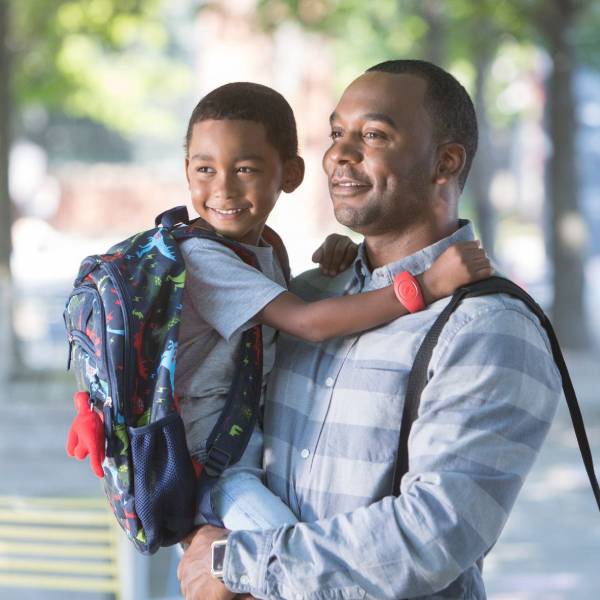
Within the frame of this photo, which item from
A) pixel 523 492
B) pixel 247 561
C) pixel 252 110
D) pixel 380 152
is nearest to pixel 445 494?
pixel 247 561

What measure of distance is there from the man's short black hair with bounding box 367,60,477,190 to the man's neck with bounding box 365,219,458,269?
164mm

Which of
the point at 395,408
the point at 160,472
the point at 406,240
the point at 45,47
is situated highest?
the point at 45,47

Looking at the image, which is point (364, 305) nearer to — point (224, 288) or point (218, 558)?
point (224, 288)

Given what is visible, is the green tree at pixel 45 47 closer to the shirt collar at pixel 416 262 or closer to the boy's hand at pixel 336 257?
the boy's hand at pixel 336 257

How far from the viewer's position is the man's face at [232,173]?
2594 mm

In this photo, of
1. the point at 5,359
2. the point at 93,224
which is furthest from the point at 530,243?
the point at 5,359

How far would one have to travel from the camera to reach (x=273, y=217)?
976 inches

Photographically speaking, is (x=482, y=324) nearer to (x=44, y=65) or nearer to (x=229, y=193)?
(x=229, y=193)

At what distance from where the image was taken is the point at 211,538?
2.36 metres

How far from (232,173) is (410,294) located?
534 mm

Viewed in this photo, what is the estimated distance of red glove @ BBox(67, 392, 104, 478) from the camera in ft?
7.66

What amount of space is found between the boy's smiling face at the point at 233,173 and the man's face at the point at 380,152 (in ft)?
0.57

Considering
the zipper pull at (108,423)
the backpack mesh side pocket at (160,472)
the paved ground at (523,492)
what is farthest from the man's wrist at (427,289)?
the paved ground at (523,492)

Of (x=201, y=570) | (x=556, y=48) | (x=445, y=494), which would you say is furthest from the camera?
(x=556, y=48)
